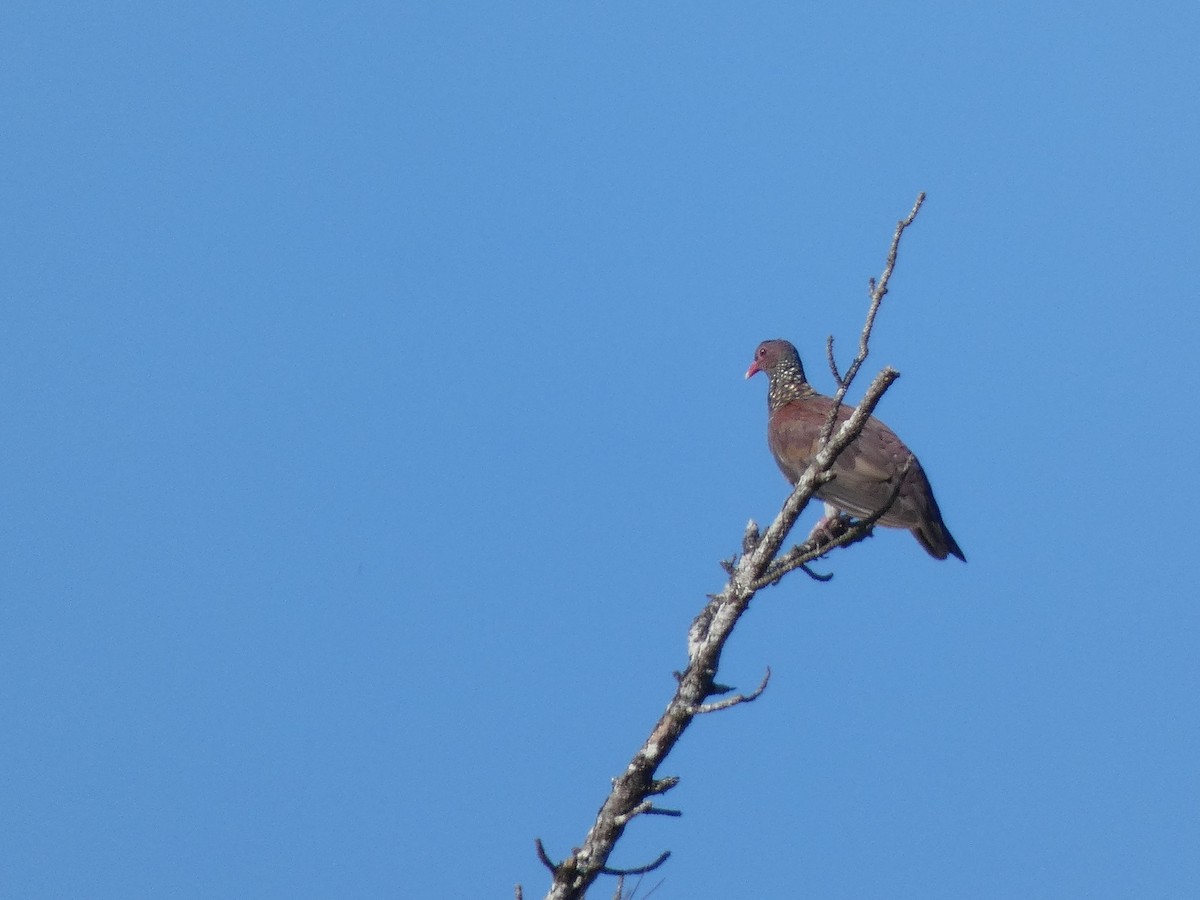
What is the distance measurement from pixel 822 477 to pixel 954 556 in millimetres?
2992

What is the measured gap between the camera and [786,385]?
28.7ft

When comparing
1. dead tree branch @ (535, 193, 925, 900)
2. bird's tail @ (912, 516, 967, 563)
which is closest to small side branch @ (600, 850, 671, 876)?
dead tree branch @ (535, 193, 925, 900)

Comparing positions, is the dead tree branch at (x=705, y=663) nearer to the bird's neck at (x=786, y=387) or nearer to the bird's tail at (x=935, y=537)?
the bird's tail at (x=935, y=537)

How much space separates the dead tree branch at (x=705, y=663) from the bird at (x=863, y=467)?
1.55m

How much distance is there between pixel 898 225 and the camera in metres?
4.31

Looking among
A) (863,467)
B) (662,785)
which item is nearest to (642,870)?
(662,785)

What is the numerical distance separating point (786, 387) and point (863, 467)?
1616 mm

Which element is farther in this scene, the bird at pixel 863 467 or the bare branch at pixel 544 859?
the bird at pixel 863 467

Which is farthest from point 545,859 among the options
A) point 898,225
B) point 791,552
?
point 898,225

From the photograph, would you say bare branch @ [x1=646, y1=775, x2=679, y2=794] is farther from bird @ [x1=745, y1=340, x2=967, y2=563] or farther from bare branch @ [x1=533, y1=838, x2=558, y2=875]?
bird @ [x1=745, y1=340, x2=967, y2=563]

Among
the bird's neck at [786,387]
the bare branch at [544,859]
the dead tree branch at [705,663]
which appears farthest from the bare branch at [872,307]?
the bird's neck at [786,387]

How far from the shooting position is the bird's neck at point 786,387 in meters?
8.59

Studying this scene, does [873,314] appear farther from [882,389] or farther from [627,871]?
[627,871]

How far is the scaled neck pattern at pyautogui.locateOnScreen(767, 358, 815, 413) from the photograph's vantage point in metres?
8.60
